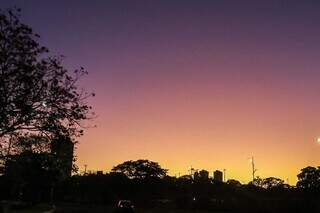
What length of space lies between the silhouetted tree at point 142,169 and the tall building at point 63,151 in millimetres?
100663

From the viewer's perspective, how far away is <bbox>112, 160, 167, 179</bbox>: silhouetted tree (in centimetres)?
13625

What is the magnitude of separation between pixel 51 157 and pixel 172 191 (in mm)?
106812

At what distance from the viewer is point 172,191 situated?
136250 millimetres

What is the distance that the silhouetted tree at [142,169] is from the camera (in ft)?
447

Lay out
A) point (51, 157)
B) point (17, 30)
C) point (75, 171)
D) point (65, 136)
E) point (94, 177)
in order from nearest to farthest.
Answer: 1. point (17, 30)
2. point (65, 136)
3. point (51, 157)
4. point (75, 171)
5. point (94, 177)

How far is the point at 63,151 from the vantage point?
31500 millimetres

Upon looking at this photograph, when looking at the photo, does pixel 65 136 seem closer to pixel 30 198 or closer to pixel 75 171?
pixel 75 171

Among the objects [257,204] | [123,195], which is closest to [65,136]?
[257,204]

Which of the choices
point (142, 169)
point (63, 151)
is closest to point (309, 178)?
point (142, 169)

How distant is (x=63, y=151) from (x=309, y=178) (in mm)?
115434

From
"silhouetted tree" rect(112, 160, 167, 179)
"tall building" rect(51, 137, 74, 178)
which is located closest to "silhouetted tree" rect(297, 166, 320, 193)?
"silhouetted tree" rect(112, 160, 167, 179)

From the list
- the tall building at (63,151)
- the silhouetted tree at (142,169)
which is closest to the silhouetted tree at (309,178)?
the silhouetted tree at (142,169)

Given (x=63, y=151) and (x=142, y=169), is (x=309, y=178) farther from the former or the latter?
(x=63, y=151)

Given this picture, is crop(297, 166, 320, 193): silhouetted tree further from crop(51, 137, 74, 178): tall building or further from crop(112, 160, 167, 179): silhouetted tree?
crop(51, 137, 74, 178): tall building
